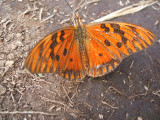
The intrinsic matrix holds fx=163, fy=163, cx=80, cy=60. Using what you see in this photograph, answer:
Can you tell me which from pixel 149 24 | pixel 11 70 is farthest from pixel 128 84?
pixel 11 70

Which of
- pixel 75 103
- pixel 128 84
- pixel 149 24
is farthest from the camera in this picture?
pixel 149 24

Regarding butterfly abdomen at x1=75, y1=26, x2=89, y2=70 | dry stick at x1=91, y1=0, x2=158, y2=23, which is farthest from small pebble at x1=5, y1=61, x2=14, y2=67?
dry stick at x1=91, y1=0, x2=158, y2=23

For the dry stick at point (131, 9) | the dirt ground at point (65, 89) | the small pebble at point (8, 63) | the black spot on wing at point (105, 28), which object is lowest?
the dirt ground at point (65, 89)

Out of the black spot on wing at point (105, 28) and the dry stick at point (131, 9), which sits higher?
the dry stick at point (131, 9)

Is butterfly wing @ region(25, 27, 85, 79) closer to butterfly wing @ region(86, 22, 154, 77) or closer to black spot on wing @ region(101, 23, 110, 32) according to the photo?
butterfly wing @ region(86, 22, 154, 77)

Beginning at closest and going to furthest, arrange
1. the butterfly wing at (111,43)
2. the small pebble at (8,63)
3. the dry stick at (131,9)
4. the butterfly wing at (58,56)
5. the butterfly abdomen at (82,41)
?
1. the butterfly wing at (58,56)
2. the butterfly wing at (111,43)
3. the butterfly abdomen at (82,41)
4. the small pebble at (8,63)
5. the dry stick at (131,9)

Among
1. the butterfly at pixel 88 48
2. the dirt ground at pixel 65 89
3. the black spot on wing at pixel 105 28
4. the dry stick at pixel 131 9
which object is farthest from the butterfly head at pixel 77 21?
the dry stick at pixel 131 9

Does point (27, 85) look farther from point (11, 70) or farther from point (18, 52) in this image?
point (18, 52)

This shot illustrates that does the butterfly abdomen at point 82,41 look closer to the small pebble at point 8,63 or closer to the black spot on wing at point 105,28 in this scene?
the black spot on wing at point 105,28
